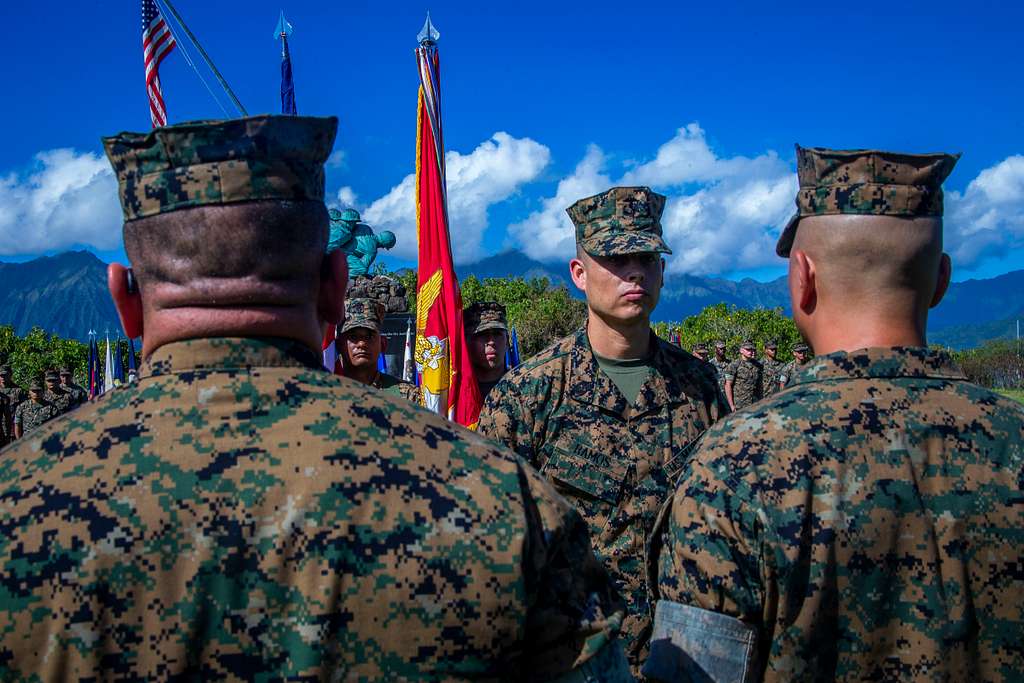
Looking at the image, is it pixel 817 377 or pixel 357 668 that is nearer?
pixel 357 668

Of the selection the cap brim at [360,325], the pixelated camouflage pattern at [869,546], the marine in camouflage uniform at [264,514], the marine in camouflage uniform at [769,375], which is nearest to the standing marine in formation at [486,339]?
the cap brim at [360,325]

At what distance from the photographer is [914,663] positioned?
1.96 metres

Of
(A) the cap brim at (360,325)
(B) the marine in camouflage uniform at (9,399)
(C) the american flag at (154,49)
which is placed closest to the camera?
(A) the cap brim at (360,325)

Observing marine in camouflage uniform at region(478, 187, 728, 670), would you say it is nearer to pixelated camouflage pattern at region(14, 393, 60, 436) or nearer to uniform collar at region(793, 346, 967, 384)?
uniform collar at region(793, 346, 967, 384)

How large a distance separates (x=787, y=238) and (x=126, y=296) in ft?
5.54

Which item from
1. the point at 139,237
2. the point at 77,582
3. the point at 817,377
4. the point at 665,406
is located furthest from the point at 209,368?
the point at 665,406

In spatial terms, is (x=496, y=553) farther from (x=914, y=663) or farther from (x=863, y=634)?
(x=914, y=663)

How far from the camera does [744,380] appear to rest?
A: 17734 millimetres

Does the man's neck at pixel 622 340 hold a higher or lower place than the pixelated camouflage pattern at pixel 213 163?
higher

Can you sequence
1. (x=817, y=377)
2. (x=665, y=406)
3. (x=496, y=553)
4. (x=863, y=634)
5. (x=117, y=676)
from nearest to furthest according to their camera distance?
(x=117, y=676)
(x=496, y=553)
(x=863, y=634)
(x=817, y=377)
(x=665, y=406)

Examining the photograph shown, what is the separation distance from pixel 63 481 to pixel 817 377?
167 centimetres

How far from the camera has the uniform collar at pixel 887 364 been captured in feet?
7.00

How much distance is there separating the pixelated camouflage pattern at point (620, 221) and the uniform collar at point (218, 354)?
2658mm

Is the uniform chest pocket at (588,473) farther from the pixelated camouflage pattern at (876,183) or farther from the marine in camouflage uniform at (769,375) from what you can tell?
the marine in camouflage uniform at (769,375)
